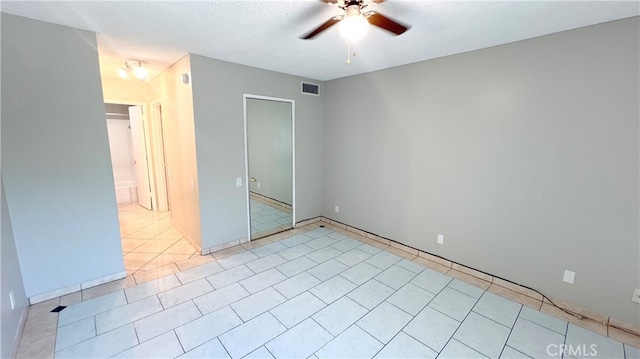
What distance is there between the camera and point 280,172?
4.57 metres

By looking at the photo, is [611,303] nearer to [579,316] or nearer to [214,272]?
[579,316]

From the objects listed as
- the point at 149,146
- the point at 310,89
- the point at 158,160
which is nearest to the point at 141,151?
the point at 149,146

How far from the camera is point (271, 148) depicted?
14.7 ft

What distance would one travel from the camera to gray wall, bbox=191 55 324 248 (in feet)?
10.6

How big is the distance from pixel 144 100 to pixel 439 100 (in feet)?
16.7

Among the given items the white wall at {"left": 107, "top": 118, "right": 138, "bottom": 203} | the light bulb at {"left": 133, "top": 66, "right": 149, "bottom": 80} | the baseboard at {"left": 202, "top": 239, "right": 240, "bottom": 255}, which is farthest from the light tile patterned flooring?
the white wall at {"left": 107, "top": 118, "right": 138, "bottom": 203}

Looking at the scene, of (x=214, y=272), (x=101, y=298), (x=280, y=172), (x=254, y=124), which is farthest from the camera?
(x=280, y=172)

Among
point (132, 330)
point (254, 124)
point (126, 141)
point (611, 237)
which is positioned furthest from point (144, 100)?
point (611, 237)

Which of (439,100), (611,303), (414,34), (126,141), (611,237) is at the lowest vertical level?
(611,303)

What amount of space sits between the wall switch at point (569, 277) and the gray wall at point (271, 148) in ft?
11.8

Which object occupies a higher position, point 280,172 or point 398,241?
point 280,172

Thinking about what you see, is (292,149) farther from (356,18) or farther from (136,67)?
(356,18)

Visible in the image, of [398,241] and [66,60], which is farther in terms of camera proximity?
[398,241]

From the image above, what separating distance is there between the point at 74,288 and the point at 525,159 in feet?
15.5
